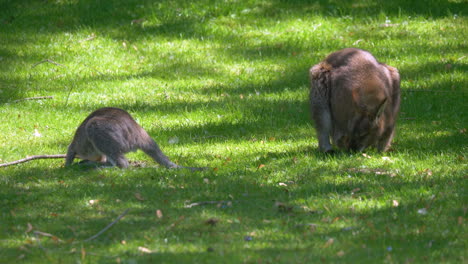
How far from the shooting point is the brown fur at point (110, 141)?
8.38m

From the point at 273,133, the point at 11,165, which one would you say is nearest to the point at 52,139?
the point at 11,165

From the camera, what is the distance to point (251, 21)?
16.1m

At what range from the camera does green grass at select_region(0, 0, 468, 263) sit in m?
6.18

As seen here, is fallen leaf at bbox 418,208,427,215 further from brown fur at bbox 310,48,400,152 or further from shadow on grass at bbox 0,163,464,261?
brown fur at bbox 310,48,400,152

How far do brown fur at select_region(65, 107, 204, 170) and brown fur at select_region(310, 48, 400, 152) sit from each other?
7.16ft

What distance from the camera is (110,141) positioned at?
835 centimetres

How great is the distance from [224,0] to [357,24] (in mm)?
3377

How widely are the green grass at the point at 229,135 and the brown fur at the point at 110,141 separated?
0.23 metres

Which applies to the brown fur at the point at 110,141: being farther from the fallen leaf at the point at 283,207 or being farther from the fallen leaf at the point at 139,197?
the fallen leaf at the point at 283,207

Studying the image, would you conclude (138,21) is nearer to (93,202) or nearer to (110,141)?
(110,141)

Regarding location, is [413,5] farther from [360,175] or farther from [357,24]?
[360,175]

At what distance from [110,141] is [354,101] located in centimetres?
311

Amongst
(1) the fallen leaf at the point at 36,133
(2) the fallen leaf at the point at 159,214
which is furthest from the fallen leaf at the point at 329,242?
(1) the fallen leaf at the point at 36,133

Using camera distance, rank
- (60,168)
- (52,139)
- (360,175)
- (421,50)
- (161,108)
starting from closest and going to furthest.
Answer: (360,175) < (60,168) < (52,139) < (161,108) < (421,50)
